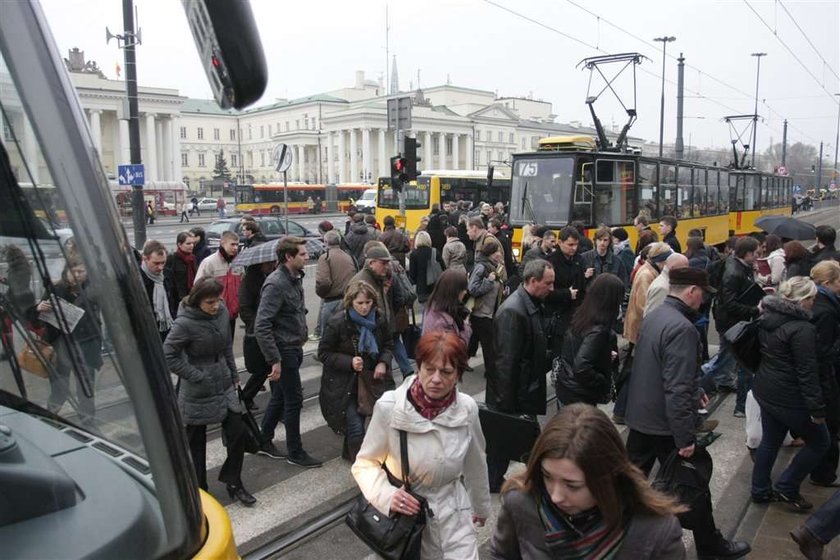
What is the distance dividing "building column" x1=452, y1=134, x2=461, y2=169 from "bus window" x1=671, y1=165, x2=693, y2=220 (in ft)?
259

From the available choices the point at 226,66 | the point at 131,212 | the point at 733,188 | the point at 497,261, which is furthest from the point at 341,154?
the point at 226,66

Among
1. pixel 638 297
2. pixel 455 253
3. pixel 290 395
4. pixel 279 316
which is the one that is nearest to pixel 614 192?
pixel 455 253

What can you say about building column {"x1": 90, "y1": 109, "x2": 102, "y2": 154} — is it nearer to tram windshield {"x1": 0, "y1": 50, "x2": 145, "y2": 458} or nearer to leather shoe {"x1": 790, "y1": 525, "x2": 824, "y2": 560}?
tram windshield {"x1": 0, "y1": 50, "x2": 145, "y2": 458}

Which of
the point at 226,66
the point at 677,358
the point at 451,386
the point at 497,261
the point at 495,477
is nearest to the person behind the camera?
the point at 226,66

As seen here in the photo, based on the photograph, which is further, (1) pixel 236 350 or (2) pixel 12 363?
(1) pixel 236 350

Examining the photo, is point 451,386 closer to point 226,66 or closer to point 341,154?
point 226,66

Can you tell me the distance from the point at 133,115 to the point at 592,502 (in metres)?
13.4

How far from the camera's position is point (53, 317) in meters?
1.68

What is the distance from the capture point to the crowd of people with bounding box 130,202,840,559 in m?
2.02

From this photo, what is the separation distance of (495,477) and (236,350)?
5.58 metres

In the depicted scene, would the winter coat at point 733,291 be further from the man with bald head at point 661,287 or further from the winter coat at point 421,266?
the winter coat at point 421,266

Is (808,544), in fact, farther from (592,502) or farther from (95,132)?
(95,132)

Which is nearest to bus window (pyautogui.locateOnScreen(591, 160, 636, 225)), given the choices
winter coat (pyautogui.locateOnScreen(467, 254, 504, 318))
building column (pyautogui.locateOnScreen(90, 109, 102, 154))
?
winter coat (pyautogui.locateOnScreen(467, 254, 504, 318))

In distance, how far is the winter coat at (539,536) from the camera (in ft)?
6.32
